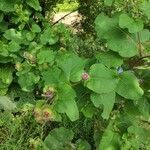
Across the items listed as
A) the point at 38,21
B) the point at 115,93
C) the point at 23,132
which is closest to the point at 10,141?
the point at 23,132

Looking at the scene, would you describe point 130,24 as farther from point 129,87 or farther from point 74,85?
point 74,85

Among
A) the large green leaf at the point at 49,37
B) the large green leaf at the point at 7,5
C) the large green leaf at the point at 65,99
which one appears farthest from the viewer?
the large green leaf at the point at 7,5

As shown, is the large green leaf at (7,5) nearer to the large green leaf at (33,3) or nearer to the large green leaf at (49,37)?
the large green leaf at (33,3)

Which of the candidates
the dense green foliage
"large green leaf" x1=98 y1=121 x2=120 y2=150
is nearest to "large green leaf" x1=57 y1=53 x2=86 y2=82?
the dense green foliage

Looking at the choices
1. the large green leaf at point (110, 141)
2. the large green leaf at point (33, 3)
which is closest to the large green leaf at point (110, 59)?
the large green leaf at point (110, 141)

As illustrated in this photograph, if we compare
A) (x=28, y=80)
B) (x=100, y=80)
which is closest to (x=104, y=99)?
(x=100, y=80)

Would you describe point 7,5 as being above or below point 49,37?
above
